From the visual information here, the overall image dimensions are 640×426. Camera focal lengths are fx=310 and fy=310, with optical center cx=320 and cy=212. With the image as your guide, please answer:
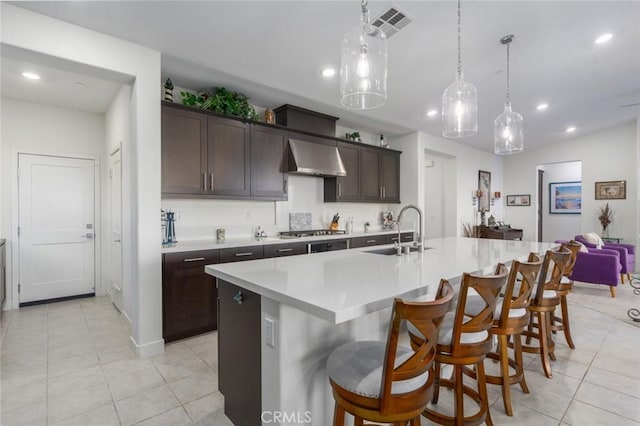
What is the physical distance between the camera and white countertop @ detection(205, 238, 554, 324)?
48.2 inches

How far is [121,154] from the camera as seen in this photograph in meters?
3.68

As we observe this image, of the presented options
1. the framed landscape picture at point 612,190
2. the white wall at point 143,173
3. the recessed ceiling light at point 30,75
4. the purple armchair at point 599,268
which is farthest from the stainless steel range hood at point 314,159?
the framed landscape picture at point 612,190

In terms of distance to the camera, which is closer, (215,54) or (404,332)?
(404,332)

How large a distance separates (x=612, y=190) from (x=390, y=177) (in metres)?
5.44

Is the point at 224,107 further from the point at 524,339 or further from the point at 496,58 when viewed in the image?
the point at 524,339

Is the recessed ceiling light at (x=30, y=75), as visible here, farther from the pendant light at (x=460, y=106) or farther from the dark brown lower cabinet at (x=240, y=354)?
the pendant light at (x=460, y=106)

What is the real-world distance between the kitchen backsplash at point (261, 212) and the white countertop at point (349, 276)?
2.03 m

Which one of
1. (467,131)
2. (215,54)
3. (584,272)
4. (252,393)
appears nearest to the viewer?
(252,393)

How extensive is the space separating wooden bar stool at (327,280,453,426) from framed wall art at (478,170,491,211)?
7.47 meters

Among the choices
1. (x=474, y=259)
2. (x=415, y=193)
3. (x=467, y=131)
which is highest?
(x=467, y=131)

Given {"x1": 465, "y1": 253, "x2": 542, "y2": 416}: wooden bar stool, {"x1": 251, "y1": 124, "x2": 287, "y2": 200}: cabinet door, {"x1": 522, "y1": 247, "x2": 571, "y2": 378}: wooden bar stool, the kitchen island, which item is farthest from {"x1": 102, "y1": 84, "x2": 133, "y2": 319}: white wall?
{"x1": 522, "y1": 247, "x2": 571, "y2": 378}: wooden bar stool

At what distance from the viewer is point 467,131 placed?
9.41 ft

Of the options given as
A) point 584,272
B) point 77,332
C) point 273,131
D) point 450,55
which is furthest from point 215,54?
point 584,272

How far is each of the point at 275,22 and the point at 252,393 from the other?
2.78 m
